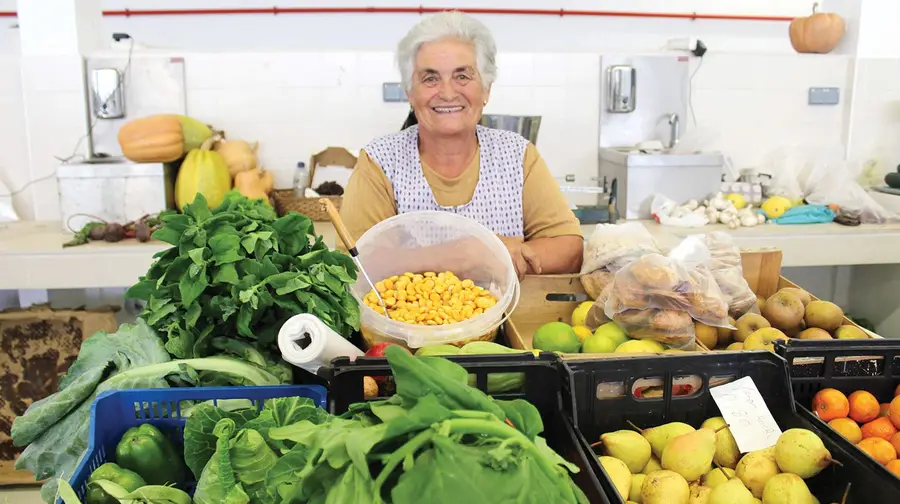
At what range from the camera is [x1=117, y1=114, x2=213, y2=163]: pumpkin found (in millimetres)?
3230

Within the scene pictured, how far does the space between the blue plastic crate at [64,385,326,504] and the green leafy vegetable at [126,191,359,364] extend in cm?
15

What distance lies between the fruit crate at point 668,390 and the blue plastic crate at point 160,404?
0.44m

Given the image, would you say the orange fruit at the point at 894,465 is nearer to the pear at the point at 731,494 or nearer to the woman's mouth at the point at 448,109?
the pear at the point at 731,494

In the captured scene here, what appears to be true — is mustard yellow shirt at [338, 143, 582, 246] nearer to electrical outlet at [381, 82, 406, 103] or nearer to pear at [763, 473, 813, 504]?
pear at [763, 473, 813, 504]

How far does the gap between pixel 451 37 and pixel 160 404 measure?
4.91 ft

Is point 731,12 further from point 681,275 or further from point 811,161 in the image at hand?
point 681,275

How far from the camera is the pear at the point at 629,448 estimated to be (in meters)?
1.08

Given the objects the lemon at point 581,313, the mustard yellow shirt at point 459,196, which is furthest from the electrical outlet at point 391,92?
the lemon at point 581,313

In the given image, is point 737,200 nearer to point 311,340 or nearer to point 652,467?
point 652,467

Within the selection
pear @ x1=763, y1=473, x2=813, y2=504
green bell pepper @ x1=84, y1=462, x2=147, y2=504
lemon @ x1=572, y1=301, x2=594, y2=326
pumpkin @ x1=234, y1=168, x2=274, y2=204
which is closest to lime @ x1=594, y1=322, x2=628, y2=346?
lemon @ x1=572, y1=301, x2=594, y2=326

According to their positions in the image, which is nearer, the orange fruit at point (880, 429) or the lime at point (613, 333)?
the orange fruit at point (880, 429)

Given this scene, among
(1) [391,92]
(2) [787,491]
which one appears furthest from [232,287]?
(1) [391,92]

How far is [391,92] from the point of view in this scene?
3807mm

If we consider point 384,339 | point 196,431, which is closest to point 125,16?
point 384,339
